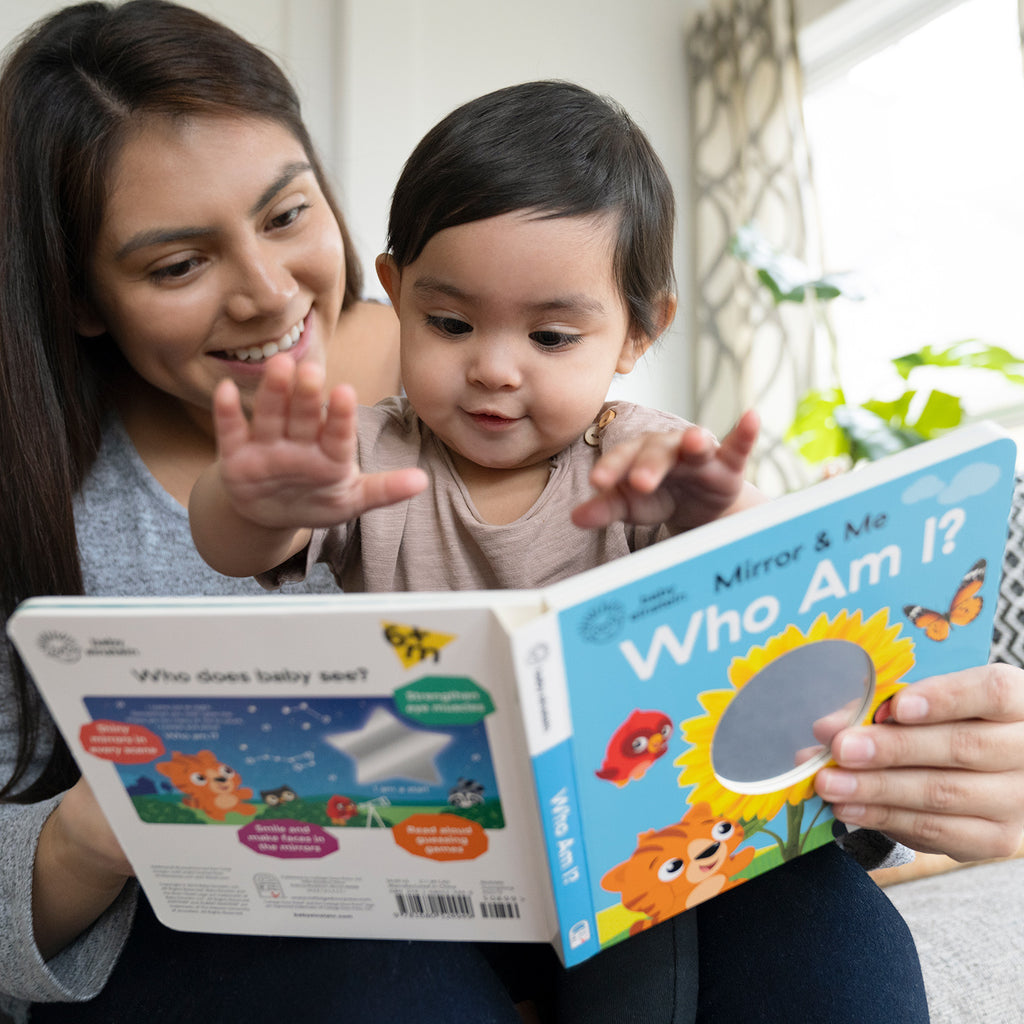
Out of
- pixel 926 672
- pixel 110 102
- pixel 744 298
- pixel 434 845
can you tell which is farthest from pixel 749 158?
pixel 434 845

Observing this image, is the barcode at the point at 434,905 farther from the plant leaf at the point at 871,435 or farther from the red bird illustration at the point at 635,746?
the plant leaf at the point at 871,435

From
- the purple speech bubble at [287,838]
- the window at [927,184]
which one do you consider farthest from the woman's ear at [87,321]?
the window at [927,184]

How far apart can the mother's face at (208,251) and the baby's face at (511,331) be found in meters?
0.20

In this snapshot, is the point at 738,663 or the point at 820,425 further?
the point at 820,425

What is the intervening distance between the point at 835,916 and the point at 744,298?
2.60 m

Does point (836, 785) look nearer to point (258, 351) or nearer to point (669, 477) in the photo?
point (669, 477)

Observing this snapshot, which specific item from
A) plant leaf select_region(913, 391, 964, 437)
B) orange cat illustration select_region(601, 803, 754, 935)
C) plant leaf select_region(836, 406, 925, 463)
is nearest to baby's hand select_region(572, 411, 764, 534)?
orange cat illustration select_region(601, 803, 754, 935)

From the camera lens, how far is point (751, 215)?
2.97 m

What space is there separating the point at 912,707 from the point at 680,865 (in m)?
0.20

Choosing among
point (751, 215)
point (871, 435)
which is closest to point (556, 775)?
point (871, 435)

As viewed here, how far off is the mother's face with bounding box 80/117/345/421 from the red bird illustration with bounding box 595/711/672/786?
2.03 ft

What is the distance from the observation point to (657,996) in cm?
76

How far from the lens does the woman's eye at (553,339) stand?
0.82 meters

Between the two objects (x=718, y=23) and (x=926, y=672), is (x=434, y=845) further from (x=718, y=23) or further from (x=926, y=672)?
(x=718, y=23)
